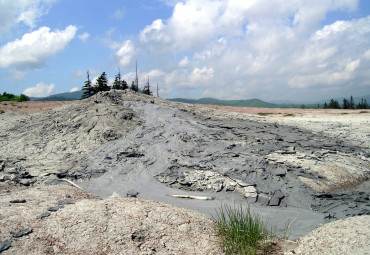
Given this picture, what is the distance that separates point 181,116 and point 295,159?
6799 millimetres

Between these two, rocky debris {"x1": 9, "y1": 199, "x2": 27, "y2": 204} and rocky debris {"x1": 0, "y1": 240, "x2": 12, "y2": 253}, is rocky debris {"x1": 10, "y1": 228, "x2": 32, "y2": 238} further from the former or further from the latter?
rocky debris {"x1": 9, "y1": 199, "x2": 27, "y2": 204}

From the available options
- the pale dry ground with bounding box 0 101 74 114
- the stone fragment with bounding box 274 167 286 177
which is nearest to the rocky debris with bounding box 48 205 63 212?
the stone fragment with bounding box 274 167 286 177

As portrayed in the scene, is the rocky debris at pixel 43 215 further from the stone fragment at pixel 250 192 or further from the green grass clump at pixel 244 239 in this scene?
the stone fragment at pixel 250 192

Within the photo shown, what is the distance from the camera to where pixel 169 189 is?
7711 mm

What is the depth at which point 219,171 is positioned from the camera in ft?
26.9

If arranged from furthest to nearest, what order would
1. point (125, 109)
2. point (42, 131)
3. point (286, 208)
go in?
point (125, 109) → point (42, 131) → point (286, 208)

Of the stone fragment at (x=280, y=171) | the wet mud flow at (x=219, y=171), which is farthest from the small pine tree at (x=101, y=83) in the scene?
the stone fragment at (x=280, y=171)

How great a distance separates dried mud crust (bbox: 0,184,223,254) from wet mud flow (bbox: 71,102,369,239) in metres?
1.51

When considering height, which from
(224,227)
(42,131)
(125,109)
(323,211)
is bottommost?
(323,211)

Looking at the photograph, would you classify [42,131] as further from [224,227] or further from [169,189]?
[224,227]

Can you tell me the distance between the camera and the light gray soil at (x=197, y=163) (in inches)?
271

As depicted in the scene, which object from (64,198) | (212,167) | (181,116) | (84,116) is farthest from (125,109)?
(64,198)

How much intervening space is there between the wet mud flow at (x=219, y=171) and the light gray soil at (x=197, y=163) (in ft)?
0.09

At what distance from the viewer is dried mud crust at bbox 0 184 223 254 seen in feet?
13.7
